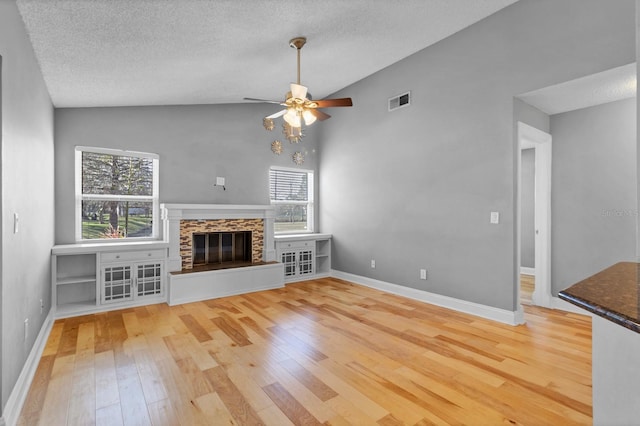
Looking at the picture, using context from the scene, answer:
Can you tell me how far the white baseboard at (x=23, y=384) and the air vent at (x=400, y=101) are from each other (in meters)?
4.93

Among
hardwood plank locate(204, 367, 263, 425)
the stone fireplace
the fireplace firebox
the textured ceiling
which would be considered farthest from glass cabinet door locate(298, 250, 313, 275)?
hardwood plank locate(204, 367, 263, 425)

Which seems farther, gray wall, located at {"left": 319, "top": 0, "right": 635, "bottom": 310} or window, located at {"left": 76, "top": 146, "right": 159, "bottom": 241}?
window, located at {"left": 76, "top": 146, "right": 159, "bottom": 241}

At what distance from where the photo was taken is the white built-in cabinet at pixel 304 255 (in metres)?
5.55

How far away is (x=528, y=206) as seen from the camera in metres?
6.12

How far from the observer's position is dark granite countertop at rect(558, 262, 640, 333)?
815 mm

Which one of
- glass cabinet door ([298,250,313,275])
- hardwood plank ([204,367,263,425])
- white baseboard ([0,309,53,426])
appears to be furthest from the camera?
glass cabinet door ([298,250,313,275])

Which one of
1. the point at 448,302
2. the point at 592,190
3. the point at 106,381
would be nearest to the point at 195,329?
the point at 106,381

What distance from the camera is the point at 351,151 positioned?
5633mm

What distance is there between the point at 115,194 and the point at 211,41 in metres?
2.79

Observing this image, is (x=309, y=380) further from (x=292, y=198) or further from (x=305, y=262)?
(x=292, y=198)

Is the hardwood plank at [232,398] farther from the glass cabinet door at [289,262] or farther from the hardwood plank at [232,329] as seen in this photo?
the glass cabinet door at [289,262]

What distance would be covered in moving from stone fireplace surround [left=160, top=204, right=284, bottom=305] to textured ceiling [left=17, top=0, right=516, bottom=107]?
1.66m

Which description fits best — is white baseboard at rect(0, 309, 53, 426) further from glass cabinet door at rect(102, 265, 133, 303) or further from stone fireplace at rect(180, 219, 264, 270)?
stone fireplace at rect(180, 219, 264, 270)

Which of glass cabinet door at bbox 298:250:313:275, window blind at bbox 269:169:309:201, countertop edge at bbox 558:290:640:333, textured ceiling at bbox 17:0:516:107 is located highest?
textured ceiling at bbox 17:0:516:107
